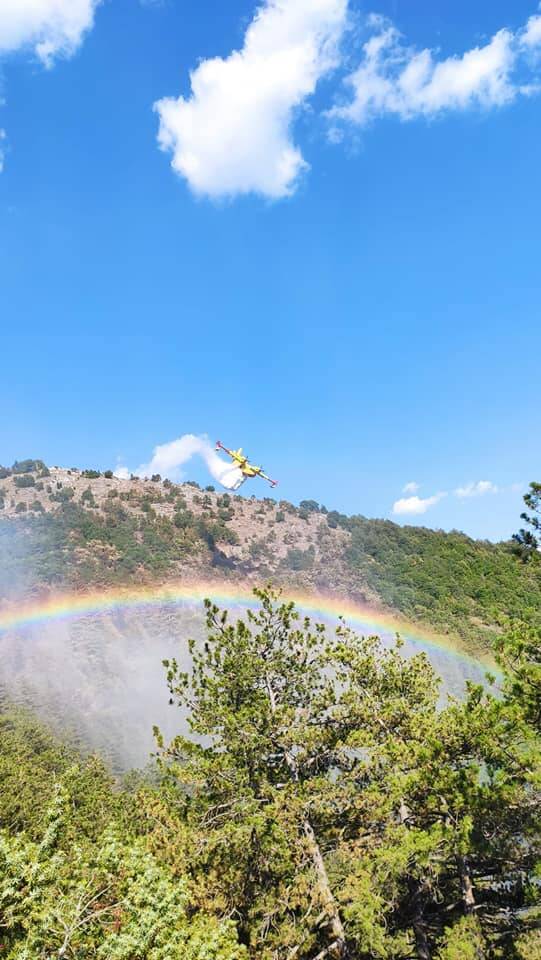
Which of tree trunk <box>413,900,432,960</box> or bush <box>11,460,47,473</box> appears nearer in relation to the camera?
tree trunk <box>413,900,432,960</box>

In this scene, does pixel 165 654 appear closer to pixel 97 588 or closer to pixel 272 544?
pixel 97 588

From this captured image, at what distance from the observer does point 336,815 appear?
1267 centimetres

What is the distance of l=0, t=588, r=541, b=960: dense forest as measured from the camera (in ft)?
34.5

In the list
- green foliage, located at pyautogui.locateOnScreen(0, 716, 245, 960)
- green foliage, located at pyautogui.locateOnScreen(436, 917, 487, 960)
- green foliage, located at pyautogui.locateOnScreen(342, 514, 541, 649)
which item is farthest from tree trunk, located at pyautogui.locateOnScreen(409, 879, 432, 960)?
green foliage, located at pyautogui.locateOnScreen(342, 514, 541, 649)

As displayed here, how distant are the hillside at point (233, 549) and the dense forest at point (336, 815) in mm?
62800

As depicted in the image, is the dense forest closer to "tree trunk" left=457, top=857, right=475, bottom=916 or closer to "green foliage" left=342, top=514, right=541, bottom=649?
"tree trunk" left=457, top=857, right=475, bottom=916

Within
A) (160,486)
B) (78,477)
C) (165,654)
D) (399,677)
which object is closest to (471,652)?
(165,654)

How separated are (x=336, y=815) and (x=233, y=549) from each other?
80.6 metres

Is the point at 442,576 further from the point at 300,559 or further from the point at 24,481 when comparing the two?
the point at 24,481

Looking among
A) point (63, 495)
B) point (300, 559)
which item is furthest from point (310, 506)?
point (63, 495)

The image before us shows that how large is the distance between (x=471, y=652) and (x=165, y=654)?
40.5 meters

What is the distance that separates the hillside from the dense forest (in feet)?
206

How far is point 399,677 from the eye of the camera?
1527 centimetres

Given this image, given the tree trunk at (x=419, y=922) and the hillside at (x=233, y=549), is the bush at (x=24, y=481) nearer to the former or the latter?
the hillside at (x=233, y=549)
